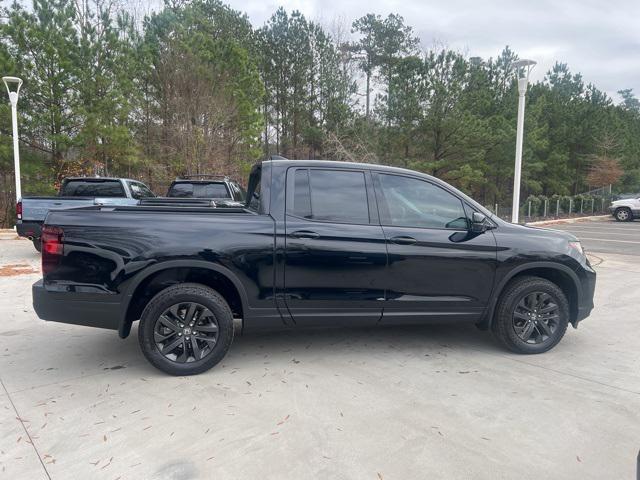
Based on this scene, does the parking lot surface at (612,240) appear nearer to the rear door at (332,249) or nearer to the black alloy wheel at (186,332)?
the rear door at (332,249)

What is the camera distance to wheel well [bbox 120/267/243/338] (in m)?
3.69

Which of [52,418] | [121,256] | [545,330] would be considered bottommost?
[52,418]

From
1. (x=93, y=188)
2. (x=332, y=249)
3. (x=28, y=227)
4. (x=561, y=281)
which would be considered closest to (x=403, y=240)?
(x=332, y=249)

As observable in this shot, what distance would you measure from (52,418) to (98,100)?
16067 mm

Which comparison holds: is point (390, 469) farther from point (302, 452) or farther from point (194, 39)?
point (194, 39)

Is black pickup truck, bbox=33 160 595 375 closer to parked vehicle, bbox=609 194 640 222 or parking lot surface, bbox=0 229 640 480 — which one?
parking lot surface, bbox=0 229 640 480

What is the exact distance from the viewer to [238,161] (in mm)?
20094

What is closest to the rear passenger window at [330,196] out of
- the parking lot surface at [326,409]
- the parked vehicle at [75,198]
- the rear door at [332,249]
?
the rear door at [332,249]

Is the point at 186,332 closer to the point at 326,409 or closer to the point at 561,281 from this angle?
the point at 326,409

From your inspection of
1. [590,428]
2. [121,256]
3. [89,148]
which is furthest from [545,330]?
[89,148]

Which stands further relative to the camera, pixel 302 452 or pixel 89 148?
pixel 89 148

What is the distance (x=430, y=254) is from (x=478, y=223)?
0.53m

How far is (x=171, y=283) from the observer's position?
377 centimetres

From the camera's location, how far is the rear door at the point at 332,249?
12.3 feet
